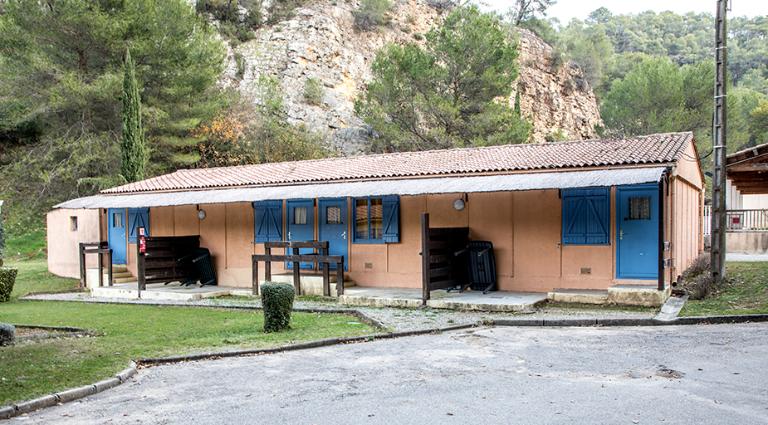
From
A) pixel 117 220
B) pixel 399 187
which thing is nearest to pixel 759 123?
pixel 399 187

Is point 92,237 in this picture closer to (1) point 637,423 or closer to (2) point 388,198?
(2) point 388,198

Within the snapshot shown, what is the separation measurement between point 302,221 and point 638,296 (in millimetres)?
8591

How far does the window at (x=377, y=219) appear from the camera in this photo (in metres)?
15.5

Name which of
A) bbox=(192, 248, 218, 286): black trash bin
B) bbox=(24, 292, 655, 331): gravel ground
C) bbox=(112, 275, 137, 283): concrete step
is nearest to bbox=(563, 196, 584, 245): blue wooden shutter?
bbox=(24, 292, 655, 331): gravel ground

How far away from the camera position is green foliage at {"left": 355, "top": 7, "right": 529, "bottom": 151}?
99.7 ft

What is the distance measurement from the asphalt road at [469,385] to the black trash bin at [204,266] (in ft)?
32.5

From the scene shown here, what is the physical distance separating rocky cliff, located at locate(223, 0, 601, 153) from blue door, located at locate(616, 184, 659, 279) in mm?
23306

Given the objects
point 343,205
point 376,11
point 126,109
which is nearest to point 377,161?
point 343,205

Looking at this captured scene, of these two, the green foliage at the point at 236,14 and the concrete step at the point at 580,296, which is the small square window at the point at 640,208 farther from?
the green foliage at the point at 236,14

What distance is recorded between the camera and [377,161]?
17938 mm

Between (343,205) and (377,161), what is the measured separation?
87.5 inches

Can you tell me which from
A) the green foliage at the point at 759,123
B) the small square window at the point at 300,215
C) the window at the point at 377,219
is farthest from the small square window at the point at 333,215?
the green foliage at the point at 759,123

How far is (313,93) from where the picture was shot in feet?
125

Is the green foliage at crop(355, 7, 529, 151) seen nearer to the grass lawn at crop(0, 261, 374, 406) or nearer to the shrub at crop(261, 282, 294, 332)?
the grass lawn at crop(0, 261, 374, 406)
